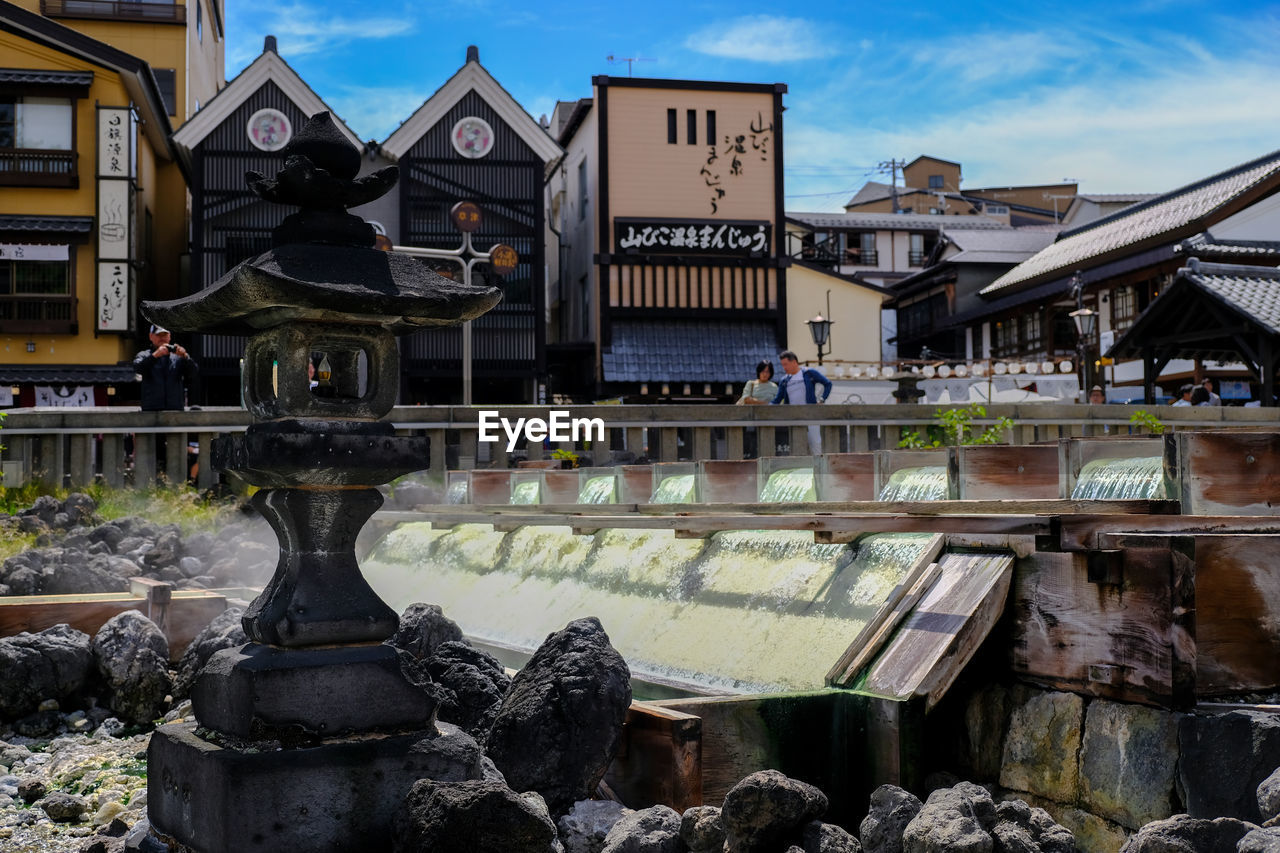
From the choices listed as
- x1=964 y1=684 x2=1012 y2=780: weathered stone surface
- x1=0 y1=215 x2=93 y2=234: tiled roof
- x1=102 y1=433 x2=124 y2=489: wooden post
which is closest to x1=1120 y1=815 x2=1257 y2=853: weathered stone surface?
x1=964 y1=684 x2=1012 y2=780: weathered stone surface

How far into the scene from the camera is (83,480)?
16.5 metres

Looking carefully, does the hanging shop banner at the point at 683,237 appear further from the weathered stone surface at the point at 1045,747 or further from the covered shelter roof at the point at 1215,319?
the weathered stone surface at the point at 1045,747

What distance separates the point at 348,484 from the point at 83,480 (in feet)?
41.8

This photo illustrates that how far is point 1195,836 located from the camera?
402 centimetres

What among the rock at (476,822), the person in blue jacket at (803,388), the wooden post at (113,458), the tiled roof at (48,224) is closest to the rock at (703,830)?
the rock at (476,822)

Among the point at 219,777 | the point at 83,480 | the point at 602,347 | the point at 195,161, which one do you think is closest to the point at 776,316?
the point at 602,347

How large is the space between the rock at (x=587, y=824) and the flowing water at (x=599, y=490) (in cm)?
694

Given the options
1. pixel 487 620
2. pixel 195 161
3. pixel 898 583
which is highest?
pixel 195 161

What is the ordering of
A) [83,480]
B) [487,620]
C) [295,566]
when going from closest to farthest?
[295,566] → [487,620] → [83,480]

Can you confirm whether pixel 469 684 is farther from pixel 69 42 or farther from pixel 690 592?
pixel 69 42

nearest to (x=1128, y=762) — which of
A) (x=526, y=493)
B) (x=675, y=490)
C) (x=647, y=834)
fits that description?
(x=647, y=834)

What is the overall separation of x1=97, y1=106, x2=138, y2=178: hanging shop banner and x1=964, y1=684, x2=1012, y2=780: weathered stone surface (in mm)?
26218

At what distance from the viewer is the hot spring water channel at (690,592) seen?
21.7 feet

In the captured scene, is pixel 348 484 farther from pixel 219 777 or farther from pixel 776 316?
pixel 776 316
